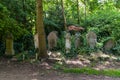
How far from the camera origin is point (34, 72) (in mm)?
8719

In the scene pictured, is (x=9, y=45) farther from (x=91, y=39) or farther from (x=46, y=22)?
(x=91, y=39)

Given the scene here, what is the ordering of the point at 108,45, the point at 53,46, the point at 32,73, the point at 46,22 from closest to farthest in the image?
the point at 32,73, the point at 53,46, the point at 108,45, the point at 46,22

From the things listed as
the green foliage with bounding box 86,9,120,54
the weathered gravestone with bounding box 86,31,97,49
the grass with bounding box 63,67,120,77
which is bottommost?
the grass with bounding box 63,67,120,77

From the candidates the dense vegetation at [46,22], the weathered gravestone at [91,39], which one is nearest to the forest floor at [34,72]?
the dense vegetation at [46,22]

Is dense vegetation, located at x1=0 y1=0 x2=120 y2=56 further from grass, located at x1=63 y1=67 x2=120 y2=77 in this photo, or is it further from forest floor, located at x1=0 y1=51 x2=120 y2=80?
A: grass, located at x1=63 y1=67 x2=120 y2=77

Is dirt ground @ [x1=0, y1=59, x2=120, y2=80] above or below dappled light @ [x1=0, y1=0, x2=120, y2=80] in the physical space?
below

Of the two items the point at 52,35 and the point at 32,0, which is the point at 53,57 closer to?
A: the point at 52,35

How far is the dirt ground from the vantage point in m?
8.06

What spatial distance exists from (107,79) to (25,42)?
220 inches

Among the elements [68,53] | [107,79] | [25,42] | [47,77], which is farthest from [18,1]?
[107,79]

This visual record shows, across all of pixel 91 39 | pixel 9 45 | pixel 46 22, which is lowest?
pixel 9 45

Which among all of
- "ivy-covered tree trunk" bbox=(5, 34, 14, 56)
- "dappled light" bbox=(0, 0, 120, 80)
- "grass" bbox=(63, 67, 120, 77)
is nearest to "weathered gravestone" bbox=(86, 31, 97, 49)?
"dappled light" bbox=(0, 0, 120, 80)

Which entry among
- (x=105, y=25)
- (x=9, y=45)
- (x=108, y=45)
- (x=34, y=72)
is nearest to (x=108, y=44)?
(x=108, y=45)

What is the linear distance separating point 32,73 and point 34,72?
14 centimetres
